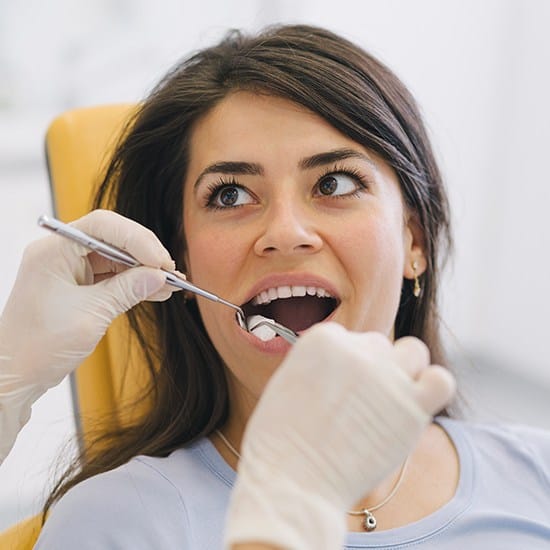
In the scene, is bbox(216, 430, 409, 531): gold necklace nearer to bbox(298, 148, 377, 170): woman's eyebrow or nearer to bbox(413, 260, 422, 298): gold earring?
bbox(413, 260, 422, 298): gold earring

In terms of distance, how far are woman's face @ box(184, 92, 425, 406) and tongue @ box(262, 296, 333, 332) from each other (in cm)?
8

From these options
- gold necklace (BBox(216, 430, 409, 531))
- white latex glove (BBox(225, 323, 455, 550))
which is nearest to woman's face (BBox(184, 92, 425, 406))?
gold necklace (BBox(216, 430, 409, 531))

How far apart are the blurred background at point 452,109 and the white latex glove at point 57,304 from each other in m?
1.31

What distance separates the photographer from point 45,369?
1.12 metres

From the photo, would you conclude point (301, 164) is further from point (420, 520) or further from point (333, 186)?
point (420, 520)

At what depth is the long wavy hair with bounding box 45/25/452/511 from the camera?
1.29 m

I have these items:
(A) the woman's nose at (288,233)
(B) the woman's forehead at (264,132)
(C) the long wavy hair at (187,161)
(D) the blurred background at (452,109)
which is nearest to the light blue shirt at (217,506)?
(C) the long wavy hair at (187,161)

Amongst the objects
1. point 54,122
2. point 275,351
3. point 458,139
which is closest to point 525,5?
point 458,139

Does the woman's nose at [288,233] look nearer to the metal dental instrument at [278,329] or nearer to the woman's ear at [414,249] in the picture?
the metal dental instrument at [278,329]

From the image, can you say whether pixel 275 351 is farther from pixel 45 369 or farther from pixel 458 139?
pixel 458 139

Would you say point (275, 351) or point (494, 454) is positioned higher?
point (275, 351)

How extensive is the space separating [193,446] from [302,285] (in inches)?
13.2

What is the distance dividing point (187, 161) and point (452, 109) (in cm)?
229

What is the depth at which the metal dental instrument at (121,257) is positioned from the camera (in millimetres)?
980
